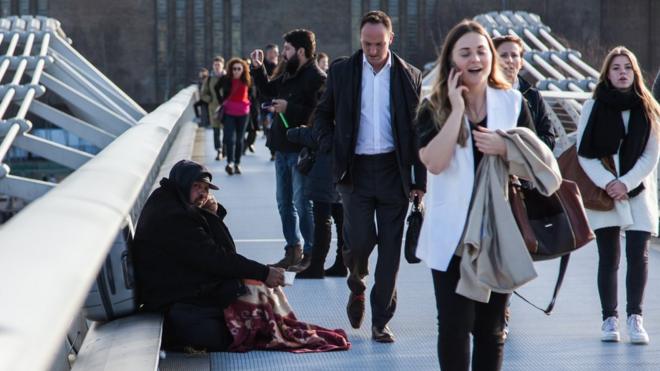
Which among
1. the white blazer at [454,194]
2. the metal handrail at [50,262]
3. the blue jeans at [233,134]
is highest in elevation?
the metal handrail at [50,262]

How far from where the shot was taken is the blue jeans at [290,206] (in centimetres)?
852

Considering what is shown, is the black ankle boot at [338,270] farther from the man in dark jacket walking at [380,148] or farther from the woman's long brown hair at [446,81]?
the woman's long brown hair at [446,81]

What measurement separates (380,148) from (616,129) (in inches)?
44.7

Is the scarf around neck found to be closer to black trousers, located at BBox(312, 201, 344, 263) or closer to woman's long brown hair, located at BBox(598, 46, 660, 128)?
woman's long brown hair, located at BBox(598, 46, 660, 128)

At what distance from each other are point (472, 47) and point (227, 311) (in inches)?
77.6

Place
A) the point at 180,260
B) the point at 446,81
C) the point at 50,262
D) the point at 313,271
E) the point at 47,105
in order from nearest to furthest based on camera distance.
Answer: the point at 50,262
the point at 446,81
the point at 180,260
the point at 313,271
the point at 47,105

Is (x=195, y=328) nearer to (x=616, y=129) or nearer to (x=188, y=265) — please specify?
(x=188, y=265)

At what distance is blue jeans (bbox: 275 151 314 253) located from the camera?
8.52 m

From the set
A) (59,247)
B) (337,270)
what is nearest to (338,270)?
(337,270)

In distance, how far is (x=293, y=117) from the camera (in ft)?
27.5

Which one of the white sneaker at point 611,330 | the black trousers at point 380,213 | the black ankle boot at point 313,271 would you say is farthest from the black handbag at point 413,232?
the black ankle boot at point 313,271

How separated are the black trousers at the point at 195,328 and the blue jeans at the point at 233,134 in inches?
421

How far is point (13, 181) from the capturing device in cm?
1367

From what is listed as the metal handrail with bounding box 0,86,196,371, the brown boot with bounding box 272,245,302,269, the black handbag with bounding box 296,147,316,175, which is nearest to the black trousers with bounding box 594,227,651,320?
the black handbag with bounding box 296,147,316,175
